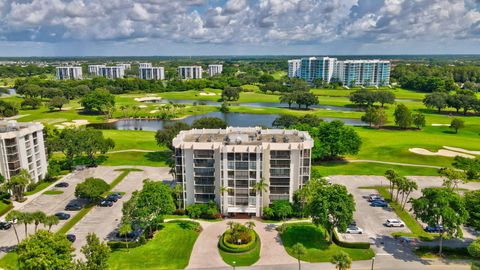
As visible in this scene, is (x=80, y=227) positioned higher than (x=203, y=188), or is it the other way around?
(x=203, y=188)

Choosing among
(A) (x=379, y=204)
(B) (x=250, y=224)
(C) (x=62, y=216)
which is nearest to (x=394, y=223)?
(A) (x=379, y=204)

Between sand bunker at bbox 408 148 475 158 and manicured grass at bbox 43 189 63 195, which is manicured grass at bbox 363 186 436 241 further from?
manicured grass at bbox 43 189 63 195

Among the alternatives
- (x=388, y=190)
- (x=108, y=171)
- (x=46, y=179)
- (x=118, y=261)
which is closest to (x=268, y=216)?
(x=118, y=261)

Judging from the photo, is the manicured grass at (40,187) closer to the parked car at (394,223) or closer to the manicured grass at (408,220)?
the parked car at (394,223)

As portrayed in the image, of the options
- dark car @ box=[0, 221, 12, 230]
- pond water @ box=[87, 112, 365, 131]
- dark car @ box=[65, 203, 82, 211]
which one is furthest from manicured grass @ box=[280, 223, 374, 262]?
pond water @ box=[87, 112, 365, 131]

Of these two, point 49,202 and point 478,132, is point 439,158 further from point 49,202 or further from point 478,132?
point 49,202

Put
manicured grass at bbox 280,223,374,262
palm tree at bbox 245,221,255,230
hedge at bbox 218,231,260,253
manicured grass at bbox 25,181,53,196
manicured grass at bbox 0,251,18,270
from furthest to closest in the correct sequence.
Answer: manicured grass at bbox 25,181,53,196
palm tree at bbox 245,221,255,230
hedge at bbox 218,231,260,253
manicured grass at bbox 280,223,374,262
manicured grass at bbox 0,251,18,270

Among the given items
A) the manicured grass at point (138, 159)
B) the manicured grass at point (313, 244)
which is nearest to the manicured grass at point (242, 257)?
the manicured grass at point (313, 244)
